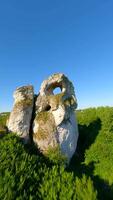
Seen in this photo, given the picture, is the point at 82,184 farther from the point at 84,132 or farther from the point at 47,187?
the point at 84,132

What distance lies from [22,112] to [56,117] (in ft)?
9.83

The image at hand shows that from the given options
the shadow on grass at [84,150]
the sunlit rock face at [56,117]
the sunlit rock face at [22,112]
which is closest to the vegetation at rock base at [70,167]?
the shadow on grass at [84,150]

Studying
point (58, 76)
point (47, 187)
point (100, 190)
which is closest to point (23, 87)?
point (58, 76)

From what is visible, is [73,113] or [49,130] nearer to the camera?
[49,130]

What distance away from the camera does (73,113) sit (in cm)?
2914

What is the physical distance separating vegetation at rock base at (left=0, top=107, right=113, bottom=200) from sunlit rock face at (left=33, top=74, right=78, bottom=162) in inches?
51.3

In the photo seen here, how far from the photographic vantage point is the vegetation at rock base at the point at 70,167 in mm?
15328

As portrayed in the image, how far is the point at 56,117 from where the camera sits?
2712 centimetres

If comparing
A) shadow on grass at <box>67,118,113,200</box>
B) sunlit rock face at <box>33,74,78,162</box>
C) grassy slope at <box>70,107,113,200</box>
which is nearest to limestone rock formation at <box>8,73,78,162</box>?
sunlit rock face at <box>33,74,78,162</box>

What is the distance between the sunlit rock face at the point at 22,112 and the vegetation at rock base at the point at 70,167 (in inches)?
57.8

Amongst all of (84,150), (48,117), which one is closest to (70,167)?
(84,150)

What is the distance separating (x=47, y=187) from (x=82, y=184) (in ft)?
6.15

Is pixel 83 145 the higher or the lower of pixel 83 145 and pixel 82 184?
the higher

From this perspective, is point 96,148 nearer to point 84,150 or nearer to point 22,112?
point 84,150
